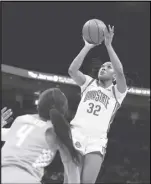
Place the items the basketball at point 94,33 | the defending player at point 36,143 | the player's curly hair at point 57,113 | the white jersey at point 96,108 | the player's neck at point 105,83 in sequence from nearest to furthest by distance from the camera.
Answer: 1. the defending player at point 36,143
2. the player's curly hair at point 57,113
3. the white jersey at point 96,108
4. the basketball at point 94,33
5. the player's neck at point 105,83

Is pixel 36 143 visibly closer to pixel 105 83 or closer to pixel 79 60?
pixel 79 60

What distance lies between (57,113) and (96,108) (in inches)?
40.8

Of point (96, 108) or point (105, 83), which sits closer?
point (96, 108)

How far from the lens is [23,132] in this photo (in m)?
2.09

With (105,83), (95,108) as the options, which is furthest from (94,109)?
(105,83)

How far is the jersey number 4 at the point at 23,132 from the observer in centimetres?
207

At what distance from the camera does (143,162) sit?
435 inches

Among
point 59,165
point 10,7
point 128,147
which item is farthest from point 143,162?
point 10,7

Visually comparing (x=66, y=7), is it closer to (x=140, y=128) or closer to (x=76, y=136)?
(x=140, y=128)

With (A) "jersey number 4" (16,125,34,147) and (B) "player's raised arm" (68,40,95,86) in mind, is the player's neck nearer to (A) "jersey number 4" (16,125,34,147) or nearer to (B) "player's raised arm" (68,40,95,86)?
(B) "player's raised arm" (68,40,95,86)

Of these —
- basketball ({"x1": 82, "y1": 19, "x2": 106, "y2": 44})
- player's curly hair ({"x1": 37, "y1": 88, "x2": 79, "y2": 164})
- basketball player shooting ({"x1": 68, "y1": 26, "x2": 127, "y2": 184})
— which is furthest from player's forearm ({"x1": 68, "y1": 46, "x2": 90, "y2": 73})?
player's curly hair ({"x1": 37, "y1": 88, "x2": 79, "y2": 164})

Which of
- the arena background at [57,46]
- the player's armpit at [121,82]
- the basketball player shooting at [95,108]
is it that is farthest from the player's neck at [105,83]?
the arena background at [57,46]

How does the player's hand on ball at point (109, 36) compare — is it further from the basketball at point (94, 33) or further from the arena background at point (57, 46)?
the arena background at point (57, 46)

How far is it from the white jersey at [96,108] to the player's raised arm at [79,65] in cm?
8
